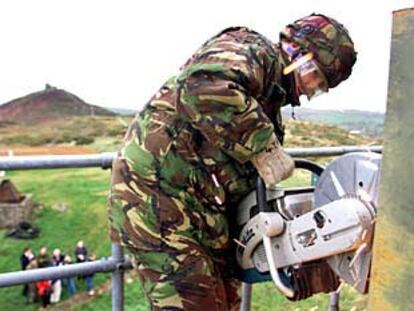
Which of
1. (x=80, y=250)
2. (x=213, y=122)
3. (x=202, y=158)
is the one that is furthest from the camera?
(x=80, y=250)

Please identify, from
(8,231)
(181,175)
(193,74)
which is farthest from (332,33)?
(8,231)

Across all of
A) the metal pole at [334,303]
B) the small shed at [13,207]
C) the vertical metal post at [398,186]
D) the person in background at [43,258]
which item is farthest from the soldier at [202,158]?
the small shed at [13,207]

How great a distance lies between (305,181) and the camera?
2033 millimetres

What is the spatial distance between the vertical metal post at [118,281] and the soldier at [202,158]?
0.99 ft

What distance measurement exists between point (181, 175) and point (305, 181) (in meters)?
0.49

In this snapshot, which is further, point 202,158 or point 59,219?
point 59,219

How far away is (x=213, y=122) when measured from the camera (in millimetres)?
1634

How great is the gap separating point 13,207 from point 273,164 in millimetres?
14105

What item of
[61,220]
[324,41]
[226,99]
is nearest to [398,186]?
[226,99]

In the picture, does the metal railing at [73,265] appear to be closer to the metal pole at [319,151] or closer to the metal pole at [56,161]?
the metal pole at [56,161]

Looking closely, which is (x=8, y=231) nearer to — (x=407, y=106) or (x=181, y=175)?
(x=181, y=175)

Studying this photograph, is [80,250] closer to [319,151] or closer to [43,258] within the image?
[43,258]

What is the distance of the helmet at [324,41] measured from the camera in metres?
1.80

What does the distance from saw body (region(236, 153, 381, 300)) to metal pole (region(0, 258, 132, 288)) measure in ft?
1.67
